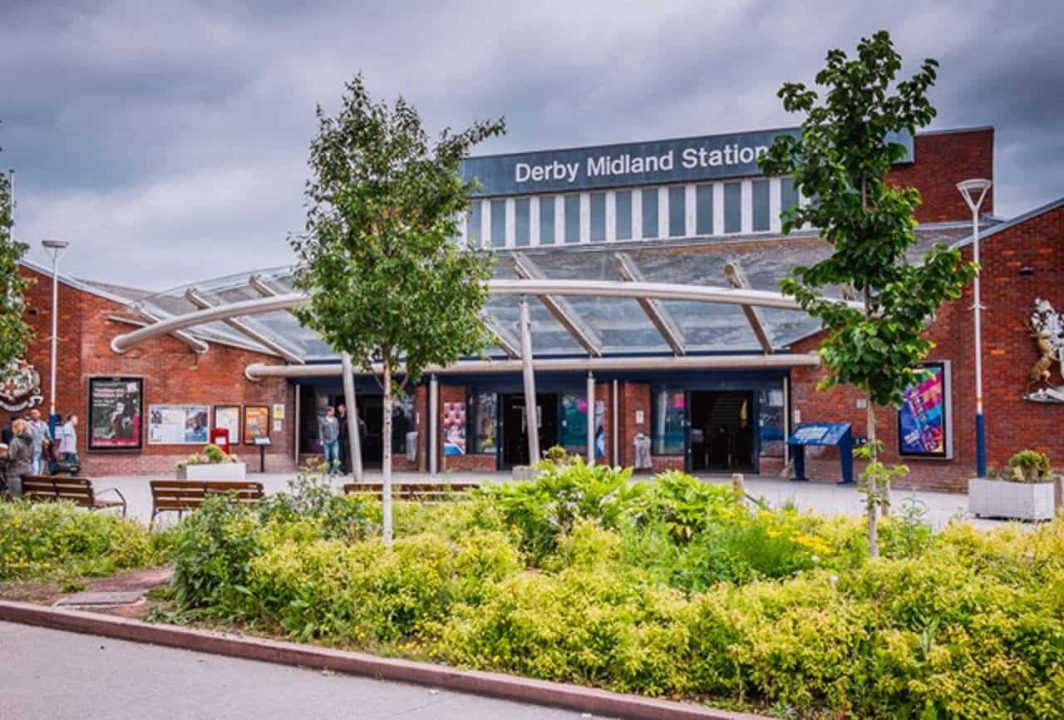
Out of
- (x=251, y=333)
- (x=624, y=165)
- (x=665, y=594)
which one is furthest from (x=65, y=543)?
(x=624, y=165)

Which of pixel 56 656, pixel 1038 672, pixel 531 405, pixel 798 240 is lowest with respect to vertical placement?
pixel 56 656

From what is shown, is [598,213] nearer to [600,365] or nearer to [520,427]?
[520,427]

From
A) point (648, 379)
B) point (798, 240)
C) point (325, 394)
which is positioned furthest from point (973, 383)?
point (325, 394)

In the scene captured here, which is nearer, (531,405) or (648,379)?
(531,405)

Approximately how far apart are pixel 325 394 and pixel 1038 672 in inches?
1039

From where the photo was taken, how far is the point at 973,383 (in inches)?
811

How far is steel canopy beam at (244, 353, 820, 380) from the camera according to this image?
80.9ft

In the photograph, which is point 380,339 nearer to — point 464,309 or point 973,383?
point 464,309

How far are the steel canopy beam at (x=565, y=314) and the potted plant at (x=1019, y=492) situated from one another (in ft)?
33.3

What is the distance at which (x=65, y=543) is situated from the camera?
1095 cm

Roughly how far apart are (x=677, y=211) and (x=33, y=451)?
36.7 m

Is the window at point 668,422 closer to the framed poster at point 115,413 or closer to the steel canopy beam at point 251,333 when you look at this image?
the steel canopy beam at point 251,333

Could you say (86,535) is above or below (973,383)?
below

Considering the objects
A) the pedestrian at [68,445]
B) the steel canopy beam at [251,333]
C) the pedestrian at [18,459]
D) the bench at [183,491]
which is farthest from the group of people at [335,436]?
the bench at [183,491]
